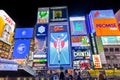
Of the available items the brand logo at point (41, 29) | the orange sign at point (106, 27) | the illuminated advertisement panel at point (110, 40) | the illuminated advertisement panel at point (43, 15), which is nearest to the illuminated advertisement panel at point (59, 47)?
the brand logo at point (41, 29)

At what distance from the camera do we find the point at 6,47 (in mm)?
41781

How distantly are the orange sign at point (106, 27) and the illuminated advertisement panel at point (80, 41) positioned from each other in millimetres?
3244

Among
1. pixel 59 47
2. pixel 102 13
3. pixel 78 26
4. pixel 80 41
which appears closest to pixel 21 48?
pixel 59 47

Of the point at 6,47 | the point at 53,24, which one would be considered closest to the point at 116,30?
the point at 53,24

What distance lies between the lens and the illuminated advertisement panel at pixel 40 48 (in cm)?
4066

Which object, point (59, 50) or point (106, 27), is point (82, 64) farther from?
point (106, 27)

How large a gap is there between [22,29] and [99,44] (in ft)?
65.8

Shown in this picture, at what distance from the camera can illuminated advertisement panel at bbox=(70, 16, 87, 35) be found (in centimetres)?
4278

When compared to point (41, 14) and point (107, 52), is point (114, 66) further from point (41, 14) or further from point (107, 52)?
point (41, 14)

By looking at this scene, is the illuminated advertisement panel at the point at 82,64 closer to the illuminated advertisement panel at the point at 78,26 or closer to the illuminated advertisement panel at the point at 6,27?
the illuminated advertisement panel at the point at 78,26

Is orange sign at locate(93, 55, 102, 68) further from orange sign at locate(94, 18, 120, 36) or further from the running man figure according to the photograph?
the running man figure

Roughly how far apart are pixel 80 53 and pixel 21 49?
14.3 metres

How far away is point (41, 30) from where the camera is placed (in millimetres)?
43625

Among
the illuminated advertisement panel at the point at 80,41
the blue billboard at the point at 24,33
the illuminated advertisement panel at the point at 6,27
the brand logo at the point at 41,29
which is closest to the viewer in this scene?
the illuminated advertisement panel at the point at 6,27
